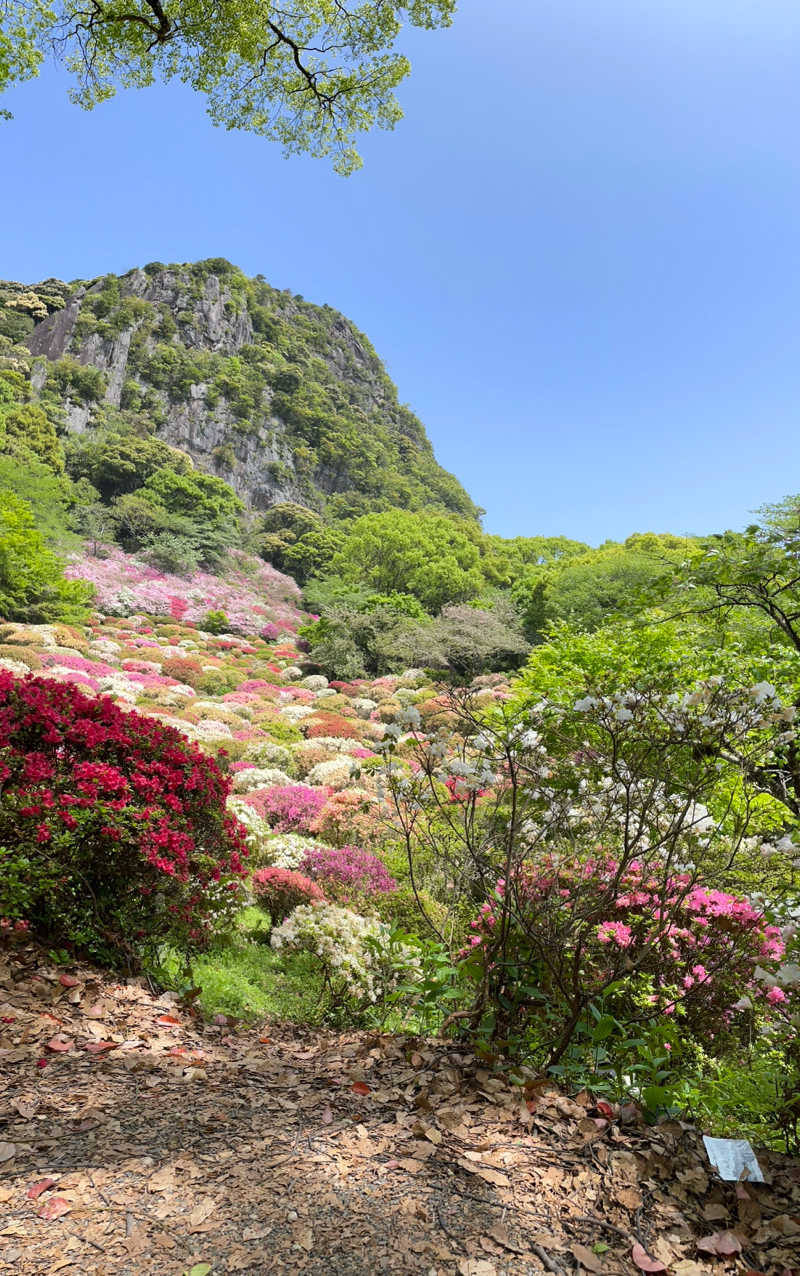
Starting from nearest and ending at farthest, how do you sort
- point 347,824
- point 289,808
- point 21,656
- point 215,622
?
point 347,824, point 289,808, point 21,656, point 215,622

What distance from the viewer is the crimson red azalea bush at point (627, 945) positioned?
2566 millimetres

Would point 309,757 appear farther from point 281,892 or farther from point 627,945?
point 627,945

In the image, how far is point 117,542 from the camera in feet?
97.1

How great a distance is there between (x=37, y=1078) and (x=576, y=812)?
8.55 ft

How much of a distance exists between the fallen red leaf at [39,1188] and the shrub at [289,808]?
16.6ft

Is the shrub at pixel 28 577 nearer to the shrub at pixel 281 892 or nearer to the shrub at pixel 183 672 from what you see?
the shrub at pixel 183 672

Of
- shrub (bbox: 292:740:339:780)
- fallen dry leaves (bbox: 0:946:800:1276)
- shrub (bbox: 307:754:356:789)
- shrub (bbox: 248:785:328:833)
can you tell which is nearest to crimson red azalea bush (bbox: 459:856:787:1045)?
fallen dry leaves (bbox: 0:946:800:1276)

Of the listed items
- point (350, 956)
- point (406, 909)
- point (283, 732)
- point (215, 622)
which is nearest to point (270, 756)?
point (283, 732)

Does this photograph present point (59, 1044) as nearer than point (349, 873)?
Yes

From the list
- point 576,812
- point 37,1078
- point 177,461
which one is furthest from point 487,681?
point 177,461

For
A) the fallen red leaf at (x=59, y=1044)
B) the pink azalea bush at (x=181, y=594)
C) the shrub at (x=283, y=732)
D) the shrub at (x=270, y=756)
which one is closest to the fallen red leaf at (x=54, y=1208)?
the fallen red leaf at (x=59, y=1044)

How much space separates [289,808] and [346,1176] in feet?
17.7

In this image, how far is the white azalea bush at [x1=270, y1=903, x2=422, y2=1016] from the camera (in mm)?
3627

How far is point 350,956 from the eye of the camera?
371 centimetres
